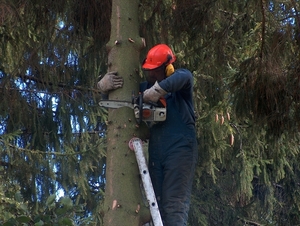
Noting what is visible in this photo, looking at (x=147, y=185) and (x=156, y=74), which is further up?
(x=156, y=74)

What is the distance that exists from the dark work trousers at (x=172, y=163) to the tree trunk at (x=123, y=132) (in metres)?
0.34

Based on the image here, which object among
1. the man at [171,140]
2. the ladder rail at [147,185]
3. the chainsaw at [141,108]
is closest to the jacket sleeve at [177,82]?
the man at [171,140]

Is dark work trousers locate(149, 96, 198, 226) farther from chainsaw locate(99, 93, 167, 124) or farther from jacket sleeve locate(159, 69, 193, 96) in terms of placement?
jacket sleeve locate(159, 69, 193, 96)

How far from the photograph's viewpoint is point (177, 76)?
554 cm

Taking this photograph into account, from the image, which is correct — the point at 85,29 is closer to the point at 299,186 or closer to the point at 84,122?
the point at 84,122

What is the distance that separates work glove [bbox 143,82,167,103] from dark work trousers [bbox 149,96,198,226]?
0.45m

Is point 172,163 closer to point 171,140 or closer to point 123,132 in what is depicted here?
point 171,140

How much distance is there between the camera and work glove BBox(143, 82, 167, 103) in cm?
541

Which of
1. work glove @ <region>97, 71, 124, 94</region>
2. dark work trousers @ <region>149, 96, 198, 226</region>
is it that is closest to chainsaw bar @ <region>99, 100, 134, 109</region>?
A: work glove @ <region>97, 71, 124, 94</region>

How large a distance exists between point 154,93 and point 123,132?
1.30ft

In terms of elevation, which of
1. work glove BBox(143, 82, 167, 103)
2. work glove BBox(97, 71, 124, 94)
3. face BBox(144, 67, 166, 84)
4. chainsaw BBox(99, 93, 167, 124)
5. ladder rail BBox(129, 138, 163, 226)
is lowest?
ladder rail BBox(129, 138, 163, 226)

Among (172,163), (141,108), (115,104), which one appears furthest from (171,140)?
(115,104)

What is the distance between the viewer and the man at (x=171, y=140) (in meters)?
5.58

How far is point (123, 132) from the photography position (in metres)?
5.43
